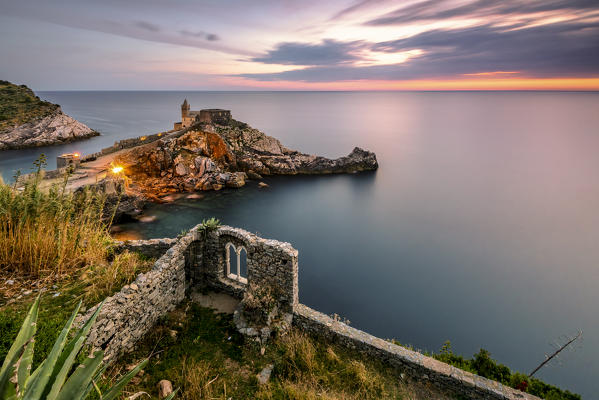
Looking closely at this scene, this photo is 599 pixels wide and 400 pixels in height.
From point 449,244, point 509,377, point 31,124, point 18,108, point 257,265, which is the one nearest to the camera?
point 509,377

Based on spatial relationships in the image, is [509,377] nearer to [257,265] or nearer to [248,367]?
[248,367]

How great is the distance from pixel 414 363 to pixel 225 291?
260 inches

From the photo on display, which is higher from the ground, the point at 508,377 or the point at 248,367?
the point at 248,367

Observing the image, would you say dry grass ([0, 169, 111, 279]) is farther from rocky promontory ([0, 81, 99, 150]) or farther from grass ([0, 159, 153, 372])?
rocky promontory ([0, 81, 99, 150])

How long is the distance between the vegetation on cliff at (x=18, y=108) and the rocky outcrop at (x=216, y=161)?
36546mm

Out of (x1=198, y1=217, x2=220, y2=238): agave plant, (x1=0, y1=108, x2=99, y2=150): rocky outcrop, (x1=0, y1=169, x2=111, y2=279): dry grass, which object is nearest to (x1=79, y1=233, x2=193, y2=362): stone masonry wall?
(x1=198, y1=217, x2=220, y2=238): agave plant

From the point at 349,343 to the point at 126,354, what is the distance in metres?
6.02

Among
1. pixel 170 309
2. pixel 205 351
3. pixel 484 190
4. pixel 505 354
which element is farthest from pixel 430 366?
pixel 484 190

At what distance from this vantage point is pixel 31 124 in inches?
1988

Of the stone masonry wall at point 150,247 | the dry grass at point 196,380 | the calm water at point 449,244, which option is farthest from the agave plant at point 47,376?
the calm water at point 449,244

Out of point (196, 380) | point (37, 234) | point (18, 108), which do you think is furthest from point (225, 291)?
point (18, 108)

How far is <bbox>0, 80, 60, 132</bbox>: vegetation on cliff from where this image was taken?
2002 inches

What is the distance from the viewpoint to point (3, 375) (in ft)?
6.30

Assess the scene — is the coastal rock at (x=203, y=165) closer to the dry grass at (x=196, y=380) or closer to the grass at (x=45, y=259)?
the grass at (x=45, y=259)
